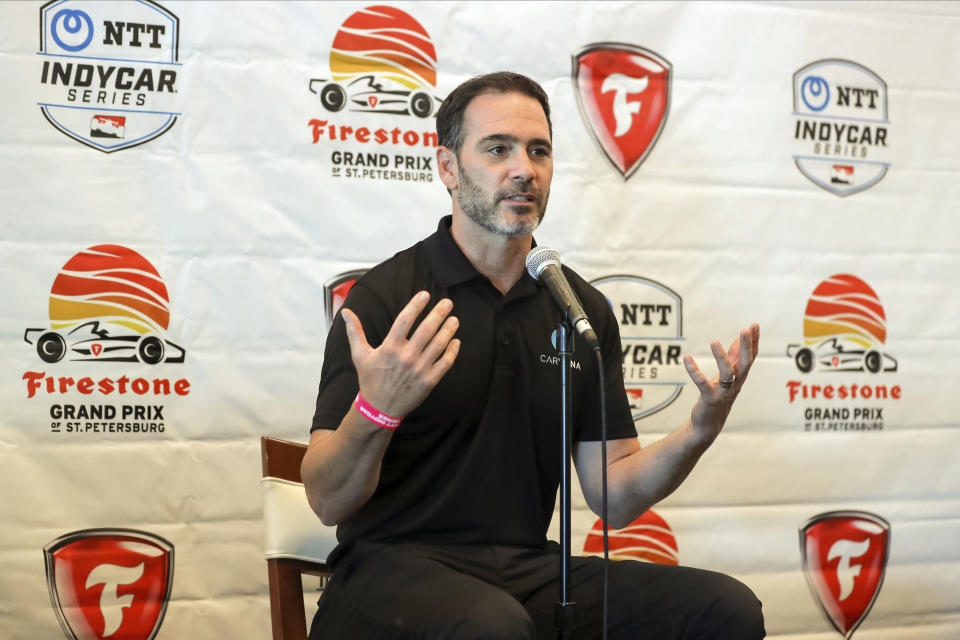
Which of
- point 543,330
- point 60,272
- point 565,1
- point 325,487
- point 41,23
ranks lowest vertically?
point 325,487

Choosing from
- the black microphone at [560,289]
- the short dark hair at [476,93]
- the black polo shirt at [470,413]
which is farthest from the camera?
the short dark hair at [476,93]

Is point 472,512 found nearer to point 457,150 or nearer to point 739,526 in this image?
point 457,150

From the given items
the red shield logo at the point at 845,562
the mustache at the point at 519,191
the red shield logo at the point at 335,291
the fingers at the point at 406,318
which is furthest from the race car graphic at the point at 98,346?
the red shield logo at the point at 845,562

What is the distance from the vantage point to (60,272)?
2.27m

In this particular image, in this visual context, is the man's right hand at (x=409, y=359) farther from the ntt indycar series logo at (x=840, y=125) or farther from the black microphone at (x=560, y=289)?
the ntt indycar series logo at (x=840, y=125)

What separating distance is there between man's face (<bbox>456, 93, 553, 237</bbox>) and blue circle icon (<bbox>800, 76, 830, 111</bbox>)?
1.35 m

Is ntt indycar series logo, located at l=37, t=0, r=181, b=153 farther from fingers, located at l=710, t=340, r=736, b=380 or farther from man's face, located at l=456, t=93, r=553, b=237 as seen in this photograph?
fingers, located at l=710, t=340, r=736, b=380

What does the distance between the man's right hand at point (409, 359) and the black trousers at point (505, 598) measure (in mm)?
307

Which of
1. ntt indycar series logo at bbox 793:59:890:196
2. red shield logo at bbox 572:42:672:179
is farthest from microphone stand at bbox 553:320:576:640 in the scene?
ntt indycar series logo at bbox 793:59:890:196

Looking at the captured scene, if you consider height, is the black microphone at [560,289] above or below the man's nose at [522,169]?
below

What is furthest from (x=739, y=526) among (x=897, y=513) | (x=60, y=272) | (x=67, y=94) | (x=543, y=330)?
(x=67, y=94)

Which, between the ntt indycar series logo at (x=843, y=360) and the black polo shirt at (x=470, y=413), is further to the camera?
the ntt indycar series logo at (x=843, y=360)

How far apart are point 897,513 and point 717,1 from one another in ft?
5.57

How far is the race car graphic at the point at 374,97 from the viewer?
245 cm
